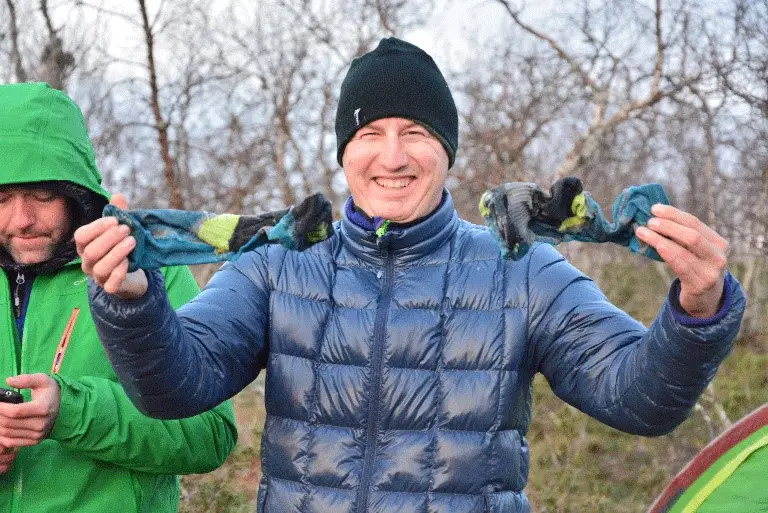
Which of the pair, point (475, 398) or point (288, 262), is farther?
point (288, 262)

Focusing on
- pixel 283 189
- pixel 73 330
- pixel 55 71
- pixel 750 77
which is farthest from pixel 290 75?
pixel 73 330

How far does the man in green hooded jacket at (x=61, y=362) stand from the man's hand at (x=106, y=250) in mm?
617

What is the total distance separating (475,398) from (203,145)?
29.7ft

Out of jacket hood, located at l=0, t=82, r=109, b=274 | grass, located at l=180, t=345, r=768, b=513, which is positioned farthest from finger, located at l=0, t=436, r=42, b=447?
grass, located at l=180, t=345, r=768, b=513

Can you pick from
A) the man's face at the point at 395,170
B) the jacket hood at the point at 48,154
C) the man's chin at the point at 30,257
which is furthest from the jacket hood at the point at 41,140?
the man's face at the point at 395,170

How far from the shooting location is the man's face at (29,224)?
8.89 feet

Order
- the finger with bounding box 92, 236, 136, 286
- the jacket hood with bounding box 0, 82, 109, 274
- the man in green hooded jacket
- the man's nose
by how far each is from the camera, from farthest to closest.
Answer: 1. the jacket hood with bounding box 0, 82, 109, 274
2. the man in green hooded jacket
3. the man's nose
4. the finger with bounding box 92, 236, 136, 286

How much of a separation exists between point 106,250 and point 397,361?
0.76m

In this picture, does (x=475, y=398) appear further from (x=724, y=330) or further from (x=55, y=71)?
(x=55, y=71)

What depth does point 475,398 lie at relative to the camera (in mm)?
2316

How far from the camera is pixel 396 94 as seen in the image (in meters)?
2.46

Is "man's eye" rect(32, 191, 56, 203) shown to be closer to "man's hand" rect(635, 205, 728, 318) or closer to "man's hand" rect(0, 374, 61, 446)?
"man's hand" rect(0, 374, 61, 446)

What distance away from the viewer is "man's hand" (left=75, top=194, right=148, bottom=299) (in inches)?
79.4

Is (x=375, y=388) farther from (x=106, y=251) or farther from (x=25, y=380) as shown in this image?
(x=25, y=380)
